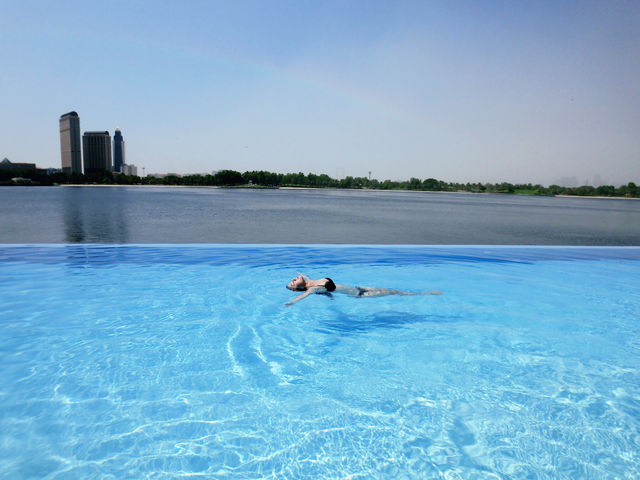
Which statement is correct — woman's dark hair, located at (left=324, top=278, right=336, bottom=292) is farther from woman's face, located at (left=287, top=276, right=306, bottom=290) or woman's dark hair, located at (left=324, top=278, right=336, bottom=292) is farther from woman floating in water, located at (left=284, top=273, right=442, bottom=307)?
woman's face, located at (left=287, top=276, right=306, bottom=290)

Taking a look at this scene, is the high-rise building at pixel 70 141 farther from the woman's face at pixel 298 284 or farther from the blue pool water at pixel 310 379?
the woman's face at pixel 298 284

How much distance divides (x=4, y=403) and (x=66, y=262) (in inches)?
247

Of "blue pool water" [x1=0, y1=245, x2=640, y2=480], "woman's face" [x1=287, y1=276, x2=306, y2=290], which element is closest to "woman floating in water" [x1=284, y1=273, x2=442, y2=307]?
"woman's face" [x1=287, y1=276, x2=306, y2=290]

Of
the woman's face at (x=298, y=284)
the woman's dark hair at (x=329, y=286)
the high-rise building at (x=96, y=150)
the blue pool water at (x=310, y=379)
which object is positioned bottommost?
the blue pool water at (x=310, y=379)

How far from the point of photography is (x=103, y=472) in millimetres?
2725

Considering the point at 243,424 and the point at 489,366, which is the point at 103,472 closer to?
the point at 243,424

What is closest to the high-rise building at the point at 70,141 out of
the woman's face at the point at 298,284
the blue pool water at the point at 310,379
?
the blue pool water at the point at 310,379

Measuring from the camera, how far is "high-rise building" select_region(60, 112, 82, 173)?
154375mm

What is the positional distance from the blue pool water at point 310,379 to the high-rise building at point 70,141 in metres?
175

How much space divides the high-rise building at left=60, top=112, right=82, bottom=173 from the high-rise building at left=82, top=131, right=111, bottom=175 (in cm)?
484

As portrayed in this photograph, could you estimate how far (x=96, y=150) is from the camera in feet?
549

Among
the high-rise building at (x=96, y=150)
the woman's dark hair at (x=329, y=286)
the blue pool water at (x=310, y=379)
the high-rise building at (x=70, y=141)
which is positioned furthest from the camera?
the high-rise building at (x=96, y=150)

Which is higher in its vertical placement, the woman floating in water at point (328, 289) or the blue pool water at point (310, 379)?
the woman floating in water at point (328, 289)

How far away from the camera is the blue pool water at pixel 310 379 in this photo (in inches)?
115
